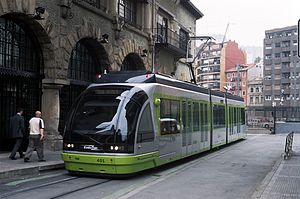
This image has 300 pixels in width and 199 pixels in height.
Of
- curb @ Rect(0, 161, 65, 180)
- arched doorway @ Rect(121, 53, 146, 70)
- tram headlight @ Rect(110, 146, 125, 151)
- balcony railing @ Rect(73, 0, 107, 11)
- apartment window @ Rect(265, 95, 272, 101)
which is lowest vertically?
curb @ Rect(0, 161, 65, 180)

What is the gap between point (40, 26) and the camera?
18.0m

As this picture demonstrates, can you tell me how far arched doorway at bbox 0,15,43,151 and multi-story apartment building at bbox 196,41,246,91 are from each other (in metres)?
118

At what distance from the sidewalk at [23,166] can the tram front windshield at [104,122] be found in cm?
139

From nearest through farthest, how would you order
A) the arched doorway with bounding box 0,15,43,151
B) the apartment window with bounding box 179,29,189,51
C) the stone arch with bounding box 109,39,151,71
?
the arched doorway with bounding box 0,15,43,151 < the stone arch with bounding box 109,39,151,71 < the apartment window with bounding box 179,29,189,51

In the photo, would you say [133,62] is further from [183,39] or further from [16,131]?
[16,131]

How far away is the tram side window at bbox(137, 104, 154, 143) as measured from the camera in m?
12.6

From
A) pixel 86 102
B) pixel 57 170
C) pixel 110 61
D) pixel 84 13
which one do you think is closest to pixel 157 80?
pixel 86 102

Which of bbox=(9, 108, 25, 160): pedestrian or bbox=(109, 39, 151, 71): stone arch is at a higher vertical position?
bbox=(109, 39, 151, 71): stone arch

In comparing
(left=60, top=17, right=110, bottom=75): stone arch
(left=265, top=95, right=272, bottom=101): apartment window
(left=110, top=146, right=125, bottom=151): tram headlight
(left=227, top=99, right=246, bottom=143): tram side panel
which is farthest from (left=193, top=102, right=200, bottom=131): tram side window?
(left=265, top=95, right=272, bottom=101): apartment window

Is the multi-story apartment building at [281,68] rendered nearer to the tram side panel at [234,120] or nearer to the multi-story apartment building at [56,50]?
the tram side panel at [234,120]

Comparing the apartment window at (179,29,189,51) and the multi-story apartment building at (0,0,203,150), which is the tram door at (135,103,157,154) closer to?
the multi-story apartment building at (0,0,203,150)

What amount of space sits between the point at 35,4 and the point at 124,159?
8.65 meters

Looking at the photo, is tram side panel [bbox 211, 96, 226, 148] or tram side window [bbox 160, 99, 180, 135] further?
tram side panel [bbox 211, 96, 226, 148]

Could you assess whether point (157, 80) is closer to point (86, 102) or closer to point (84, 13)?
point (86, 102)
